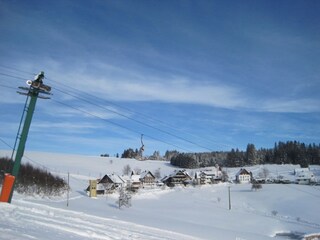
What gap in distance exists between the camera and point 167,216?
49031 mm

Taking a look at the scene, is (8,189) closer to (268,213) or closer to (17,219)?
(17,219)

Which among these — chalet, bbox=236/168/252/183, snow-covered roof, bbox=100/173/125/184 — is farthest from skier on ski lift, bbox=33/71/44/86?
chalet, bbox=236/168/252/183

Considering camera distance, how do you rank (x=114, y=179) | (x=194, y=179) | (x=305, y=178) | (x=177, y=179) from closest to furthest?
(x=114, y=179) → (x=305, y=178) → (x=194, y=179) → (x=177, y=179)

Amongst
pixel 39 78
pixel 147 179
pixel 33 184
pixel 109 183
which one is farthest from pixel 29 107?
pixel 147 179

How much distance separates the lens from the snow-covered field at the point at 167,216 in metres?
13.3

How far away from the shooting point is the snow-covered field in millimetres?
13273

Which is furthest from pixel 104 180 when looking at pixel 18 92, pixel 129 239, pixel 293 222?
pixel 129 239

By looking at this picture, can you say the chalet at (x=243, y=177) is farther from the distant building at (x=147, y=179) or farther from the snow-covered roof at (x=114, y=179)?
the snow-covered roof at (x=114, y=179)

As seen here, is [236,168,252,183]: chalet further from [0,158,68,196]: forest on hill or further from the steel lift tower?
the steel lift tower

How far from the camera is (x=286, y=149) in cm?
19588

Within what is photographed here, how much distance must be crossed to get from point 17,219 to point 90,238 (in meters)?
3.16

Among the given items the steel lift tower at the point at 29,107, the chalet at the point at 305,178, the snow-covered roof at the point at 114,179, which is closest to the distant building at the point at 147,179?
the snow-covered roof at the point at 114,179

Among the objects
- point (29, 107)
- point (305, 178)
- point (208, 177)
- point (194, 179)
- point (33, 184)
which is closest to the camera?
point (29, 107)

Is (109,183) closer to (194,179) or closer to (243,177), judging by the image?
(194,179)
